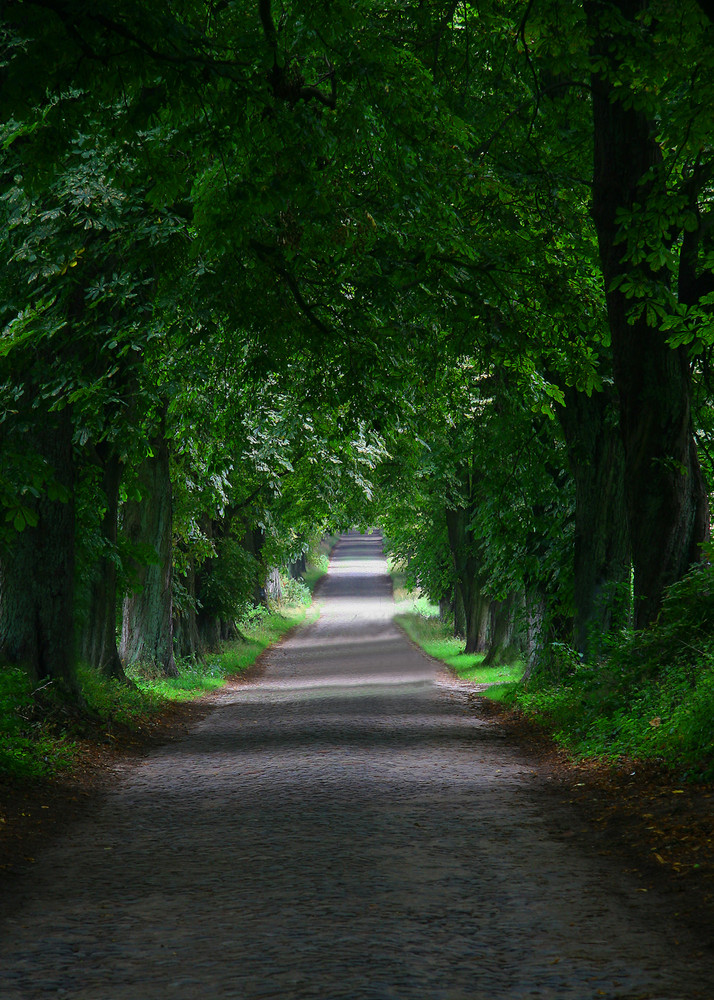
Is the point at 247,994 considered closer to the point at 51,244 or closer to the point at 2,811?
the point at 2,811

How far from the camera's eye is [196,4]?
9250 millimetres

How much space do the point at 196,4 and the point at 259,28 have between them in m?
2.21

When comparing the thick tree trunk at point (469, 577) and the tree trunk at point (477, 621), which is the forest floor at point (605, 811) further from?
the tree trunk at point (477, 621)

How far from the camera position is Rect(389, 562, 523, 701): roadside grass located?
73.2 ft

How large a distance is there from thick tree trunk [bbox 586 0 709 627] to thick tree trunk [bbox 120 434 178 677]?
11.4 m

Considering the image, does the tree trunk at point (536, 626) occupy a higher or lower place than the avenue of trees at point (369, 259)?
lower

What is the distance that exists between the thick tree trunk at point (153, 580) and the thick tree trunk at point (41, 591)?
763 centimetres

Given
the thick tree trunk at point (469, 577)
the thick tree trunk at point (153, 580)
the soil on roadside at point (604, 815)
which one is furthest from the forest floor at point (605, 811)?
the thick tree trunk at point (469, 577)

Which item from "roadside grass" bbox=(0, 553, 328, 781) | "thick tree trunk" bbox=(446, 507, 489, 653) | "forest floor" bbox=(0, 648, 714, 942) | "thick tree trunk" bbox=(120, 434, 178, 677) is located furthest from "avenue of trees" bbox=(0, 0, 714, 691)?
"thick tree trunk" bbox=(446, 507, 489, 653)

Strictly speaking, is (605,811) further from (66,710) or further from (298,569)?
(298,569)

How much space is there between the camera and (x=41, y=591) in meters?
13.9

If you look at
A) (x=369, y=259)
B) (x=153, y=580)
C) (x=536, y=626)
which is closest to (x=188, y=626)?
(x=153, y=580)

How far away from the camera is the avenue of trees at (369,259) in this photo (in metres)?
9.30

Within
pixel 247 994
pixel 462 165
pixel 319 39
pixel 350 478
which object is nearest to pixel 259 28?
pixel 319 39
